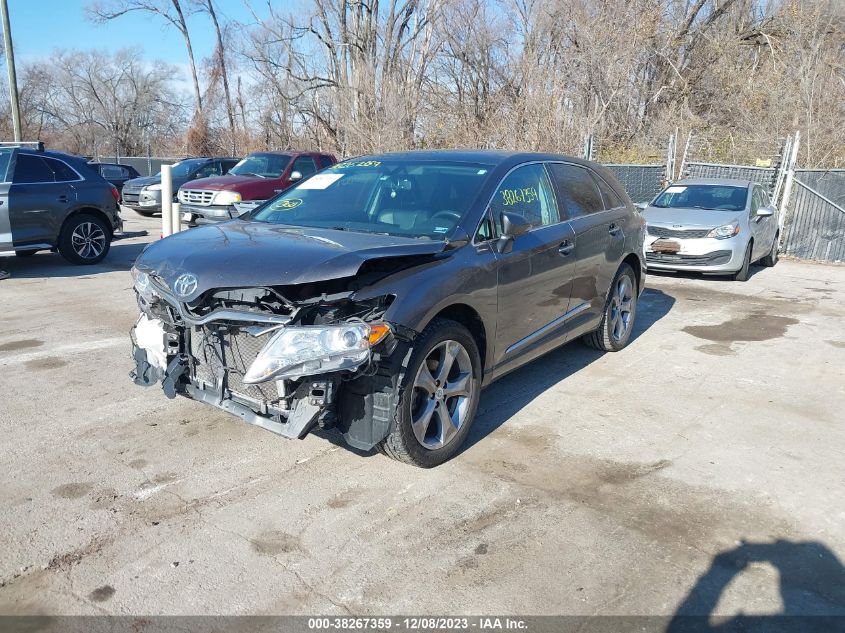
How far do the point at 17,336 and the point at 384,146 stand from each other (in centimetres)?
1644

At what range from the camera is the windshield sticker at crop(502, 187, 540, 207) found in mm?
4719

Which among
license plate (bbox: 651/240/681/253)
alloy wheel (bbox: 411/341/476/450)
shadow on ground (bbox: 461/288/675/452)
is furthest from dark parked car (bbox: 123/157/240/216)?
alloy wheel (bbox: 411/341/476/450)

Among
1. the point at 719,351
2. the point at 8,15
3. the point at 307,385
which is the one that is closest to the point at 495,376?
the point at 307,385

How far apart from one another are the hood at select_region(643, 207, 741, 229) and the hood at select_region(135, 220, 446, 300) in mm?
7893

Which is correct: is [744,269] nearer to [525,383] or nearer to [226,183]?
[525,383]

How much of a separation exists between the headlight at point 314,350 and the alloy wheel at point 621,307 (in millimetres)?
3694

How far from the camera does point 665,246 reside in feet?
35.4

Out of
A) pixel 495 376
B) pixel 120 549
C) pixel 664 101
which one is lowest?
pixel 120 549

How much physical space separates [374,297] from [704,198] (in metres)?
9.83

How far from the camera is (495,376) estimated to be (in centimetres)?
457

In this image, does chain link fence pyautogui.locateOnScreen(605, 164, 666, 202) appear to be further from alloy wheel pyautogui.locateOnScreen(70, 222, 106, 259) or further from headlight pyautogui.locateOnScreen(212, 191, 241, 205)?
alloy wheel pyautogui.locateOnScreen(70, 222, 106, 259)

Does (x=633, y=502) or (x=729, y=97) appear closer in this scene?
(x=633, y=502)

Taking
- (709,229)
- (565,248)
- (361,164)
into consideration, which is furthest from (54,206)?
(709,229)

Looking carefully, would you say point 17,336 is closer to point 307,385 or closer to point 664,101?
point 307,385
